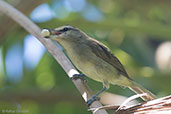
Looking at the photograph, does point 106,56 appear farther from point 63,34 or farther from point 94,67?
point 63,34

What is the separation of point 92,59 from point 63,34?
0.36 metres

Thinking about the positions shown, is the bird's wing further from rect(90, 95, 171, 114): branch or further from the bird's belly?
rect(90, 95, 171, 114): branch

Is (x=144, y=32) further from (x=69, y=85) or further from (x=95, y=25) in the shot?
Result: (x=69, y=85)

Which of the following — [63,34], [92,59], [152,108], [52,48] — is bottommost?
[152,108]

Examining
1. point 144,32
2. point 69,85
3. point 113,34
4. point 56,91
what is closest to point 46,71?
point 69,85

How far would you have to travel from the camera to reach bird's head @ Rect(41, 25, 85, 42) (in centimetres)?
280

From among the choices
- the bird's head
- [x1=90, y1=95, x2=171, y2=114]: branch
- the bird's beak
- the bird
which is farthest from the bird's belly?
[x1=90, y1=95, x2=171, y2=114]: branch

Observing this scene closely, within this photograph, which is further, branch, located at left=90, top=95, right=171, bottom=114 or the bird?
the bird

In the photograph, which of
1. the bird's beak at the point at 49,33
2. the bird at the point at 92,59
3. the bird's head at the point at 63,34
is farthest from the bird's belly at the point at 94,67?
the bird's beak at the point at 49,33

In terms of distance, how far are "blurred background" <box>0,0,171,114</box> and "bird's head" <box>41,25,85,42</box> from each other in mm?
324

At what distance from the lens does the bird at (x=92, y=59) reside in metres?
3.22

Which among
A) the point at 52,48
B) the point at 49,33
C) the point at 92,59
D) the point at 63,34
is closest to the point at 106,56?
the point at 92,59

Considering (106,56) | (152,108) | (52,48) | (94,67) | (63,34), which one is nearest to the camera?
(152,108)

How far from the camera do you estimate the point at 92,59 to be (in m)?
3.33
